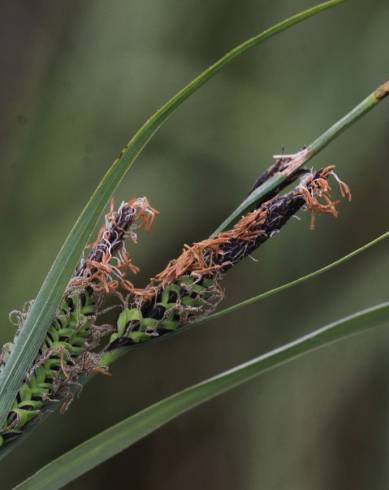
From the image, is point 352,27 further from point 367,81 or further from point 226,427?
point 226,427

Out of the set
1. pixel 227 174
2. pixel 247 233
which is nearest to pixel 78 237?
pixel 247 233

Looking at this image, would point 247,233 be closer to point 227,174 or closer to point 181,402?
point 181,402

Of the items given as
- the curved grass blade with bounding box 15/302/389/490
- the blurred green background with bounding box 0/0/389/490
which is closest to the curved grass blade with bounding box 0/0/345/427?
the curved grass blade with bounding box 15/302/389/490

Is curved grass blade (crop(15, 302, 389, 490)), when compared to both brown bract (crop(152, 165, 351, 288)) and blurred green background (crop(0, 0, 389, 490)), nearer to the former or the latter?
brown bract (crop(152, 165, 351, 288))

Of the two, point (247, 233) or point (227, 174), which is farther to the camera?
point (227, 174)

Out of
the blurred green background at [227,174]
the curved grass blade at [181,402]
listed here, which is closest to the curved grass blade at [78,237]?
the curved grass blade at [181,402]

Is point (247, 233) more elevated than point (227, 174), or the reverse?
point (227, 174)
